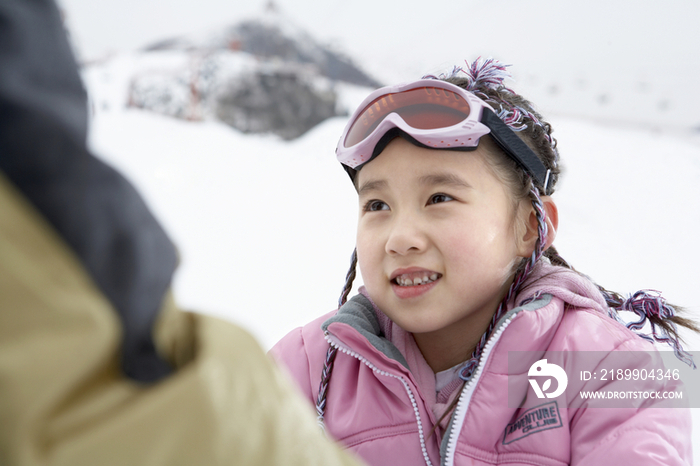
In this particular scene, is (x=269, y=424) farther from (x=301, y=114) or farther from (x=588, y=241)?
(x=301, y=114)

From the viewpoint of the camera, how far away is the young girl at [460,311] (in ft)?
2.94

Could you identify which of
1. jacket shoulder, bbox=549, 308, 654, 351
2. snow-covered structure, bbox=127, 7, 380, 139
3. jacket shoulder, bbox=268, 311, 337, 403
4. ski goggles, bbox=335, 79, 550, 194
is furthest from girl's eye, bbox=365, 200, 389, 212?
snow-covered structure, bbox=127, 7, 380, 139

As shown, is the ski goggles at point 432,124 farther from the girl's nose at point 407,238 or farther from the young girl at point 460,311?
the girl's nose at point 407,238

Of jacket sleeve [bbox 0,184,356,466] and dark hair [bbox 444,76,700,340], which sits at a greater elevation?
→ jacket sleeve [bbox 0,184,356,466]

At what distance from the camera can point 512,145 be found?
3.83 ft

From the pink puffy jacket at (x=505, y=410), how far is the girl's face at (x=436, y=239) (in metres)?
0.10

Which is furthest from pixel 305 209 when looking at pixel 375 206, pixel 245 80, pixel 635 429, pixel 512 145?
pixel 245 80

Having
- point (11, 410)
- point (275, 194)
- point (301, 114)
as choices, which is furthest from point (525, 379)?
point (301, 114)

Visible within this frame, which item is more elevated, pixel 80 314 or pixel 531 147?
pixel 80 314

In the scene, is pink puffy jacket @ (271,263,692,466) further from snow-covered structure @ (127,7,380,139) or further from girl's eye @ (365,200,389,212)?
snow-covered structure @ (127,7,380,139)

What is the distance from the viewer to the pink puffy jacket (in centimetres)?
83
